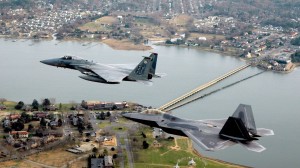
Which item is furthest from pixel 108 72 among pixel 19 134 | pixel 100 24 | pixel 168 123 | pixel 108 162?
pixel 100 24

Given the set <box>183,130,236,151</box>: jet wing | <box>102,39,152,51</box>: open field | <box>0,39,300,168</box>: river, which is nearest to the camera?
<box>183,130,236,151</box>: jet wing

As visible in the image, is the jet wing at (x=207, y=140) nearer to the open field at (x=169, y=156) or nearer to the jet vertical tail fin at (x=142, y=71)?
the jet vertical tail fin at (x=142, y=71)

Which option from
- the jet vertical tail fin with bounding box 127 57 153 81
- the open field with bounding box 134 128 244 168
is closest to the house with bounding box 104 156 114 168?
the open field with bounding box 134 128 244 168

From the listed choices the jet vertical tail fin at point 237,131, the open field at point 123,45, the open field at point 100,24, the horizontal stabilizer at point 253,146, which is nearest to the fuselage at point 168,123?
the jet vertical tail fin at point 237,131

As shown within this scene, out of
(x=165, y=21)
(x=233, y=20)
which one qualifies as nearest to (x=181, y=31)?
(x=165, y=21)

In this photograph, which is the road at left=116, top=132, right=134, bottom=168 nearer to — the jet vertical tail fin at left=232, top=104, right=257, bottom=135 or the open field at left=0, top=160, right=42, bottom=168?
the open field at left=0, top=160, right=42, bottom=168

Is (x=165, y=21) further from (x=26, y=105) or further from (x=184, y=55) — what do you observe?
(x=26, y=105)
